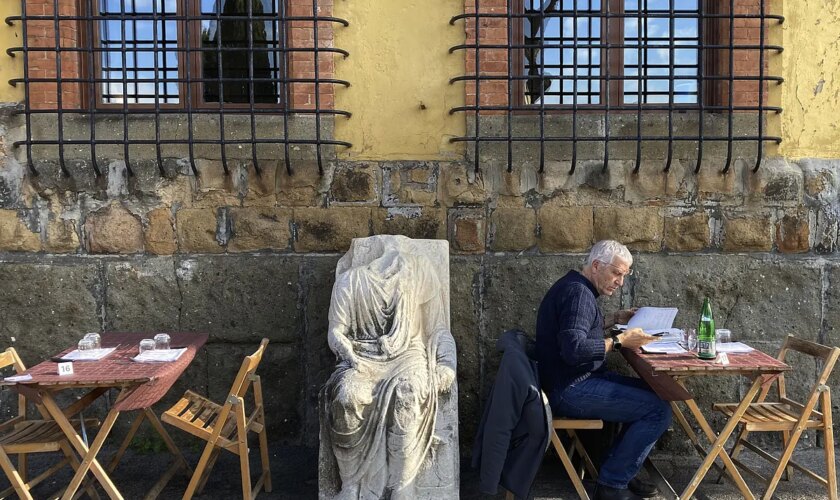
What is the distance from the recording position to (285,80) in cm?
460

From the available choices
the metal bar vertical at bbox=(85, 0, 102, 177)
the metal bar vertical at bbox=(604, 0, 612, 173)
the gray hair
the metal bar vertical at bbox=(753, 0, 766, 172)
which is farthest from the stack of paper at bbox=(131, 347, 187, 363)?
the metal bar vertical at bbox=(753, 0, 766, 172)

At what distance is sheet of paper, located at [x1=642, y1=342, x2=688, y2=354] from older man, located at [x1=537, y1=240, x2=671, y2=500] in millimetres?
123

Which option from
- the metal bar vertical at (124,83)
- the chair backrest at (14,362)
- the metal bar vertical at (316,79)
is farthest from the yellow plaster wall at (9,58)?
the metal bar vertical at (316,79)

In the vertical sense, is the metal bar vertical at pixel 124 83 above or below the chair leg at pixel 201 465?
above

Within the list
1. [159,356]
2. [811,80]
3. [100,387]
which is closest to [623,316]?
[811,80]

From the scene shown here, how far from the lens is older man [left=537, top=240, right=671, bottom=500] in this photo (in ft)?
12.1

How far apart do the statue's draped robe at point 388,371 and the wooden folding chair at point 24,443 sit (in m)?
1.32

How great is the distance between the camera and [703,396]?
4730 mm

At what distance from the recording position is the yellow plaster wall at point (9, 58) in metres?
4.62

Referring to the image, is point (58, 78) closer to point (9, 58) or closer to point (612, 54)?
point (9, 58)

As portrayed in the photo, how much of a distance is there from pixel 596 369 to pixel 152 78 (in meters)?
3.29

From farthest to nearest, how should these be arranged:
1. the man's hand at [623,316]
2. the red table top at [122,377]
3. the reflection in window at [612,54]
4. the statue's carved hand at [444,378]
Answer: the reflection in window at [612,54], the man's hand at [623,316], the statue's carved hand at [444,378], the red table top at [122,377]

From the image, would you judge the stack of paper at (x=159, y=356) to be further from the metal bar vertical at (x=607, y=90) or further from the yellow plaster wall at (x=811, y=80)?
the yellow plaster wall at (x=811, y=80)

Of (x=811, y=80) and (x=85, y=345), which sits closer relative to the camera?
(x=85, y=345)
